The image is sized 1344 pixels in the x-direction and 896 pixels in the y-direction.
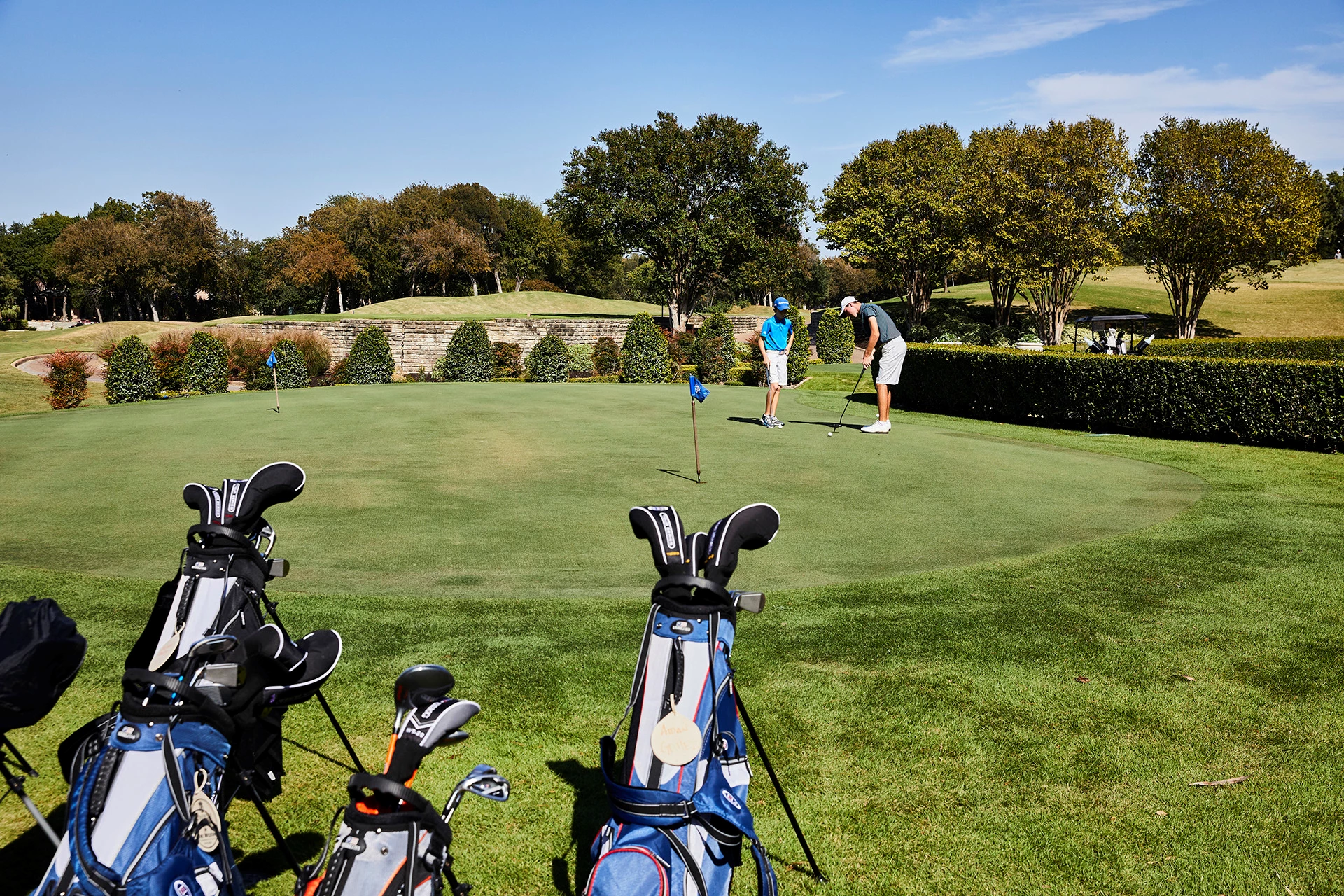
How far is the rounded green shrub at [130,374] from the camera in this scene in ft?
76.7

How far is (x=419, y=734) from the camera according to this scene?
224 cm

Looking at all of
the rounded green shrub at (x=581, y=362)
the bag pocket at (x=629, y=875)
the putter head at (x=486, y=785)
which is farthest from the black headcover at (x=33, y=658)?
the rounded green shrub at (x=581, y=362)

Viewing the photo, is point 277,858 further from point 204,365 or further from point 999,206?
point 999,206

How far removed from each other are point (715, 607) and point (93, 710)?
358 centimetres

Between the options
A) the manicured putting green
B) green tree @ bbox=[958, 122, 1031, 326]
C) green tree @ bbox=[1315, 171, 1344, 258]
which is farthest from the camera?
green tree @ bbox=[1315, 171, 1344, 258]

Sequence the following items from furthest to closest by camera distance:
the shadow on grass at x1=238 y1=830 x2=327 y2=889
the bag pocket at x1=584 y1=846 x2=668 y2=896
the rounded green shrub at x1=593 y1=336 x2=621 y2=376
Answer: the rounded green shrub at x1=593 y1=336 x2=621 y2=376, the shadow on grass at x1=238 y1=830 x2=327 y2=889, the bag pocket at x1=584 y1=846 x2=668 y2=896

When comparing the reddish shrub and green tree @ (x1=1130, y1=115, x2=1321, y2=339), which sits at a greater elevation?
green tree @ (x1=1130, y1=115, x2=1321, y2=339)

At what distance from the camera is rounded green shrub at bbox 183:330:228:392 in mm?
26047

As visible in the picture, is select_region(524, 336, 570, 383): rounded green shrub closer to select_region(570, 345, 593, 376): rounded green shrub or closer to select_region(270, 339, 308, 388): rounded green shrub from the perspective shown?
select_region(570, 345, 593, 376): rounded green shrub

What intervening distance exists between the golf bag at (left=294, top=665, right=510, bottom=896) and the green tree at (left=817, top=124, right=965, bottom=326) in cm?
4988

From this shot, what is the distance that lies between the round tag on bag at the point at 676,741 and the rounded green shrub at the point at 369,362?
30116 mm

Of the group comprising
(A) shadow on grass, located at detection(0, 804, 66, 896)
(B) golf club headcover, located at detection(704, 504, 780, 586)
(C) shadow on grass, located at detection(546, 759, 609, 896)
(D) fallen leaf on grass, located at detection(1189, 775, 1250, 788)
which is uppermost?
(B) golf club headcover, located at detection(704, 504, 780, 586)

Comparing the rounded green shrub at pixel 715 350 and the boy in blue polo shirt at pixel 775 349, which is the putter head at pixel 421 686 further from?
the rounded green shrub at pixel 715 350

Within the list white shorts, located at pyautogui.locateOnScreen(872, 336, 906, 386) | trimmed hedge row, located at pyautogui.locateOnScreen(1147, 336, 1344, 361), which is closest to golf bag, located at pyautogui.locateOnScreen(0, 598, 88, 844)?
white shorts, located at pyautogui.locateOnScreen(872, 336, 906, 386)
